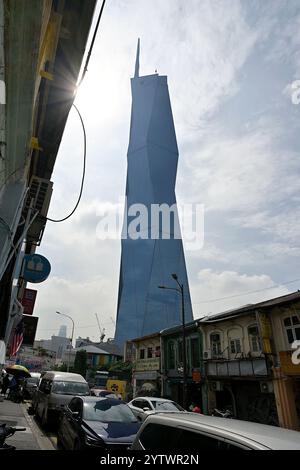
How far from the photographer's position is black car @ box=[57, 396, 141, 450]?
5875mm

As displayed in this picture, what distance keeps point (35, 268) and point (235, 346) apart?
17.5m

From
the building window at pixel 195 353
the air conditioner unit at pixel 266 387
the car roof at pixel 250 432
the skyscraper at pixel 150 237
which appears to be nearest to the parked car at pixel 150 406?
the air conditioner unit at pixel 266 387

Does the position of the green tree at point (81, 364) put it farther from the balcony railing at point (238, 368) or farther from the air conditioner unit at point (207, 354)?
the balcony railing at point (238, 368)

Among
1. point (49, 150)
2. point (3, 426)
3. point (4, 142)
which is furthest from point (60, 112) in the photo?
point (3, 426)

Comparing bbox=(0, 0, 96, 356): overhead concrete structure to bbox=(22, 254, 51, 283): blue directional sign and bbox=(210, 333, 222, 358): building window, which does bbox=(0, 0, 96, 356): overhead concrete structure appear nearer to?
bbox=(22, 254, 51, 283): blue directional sign

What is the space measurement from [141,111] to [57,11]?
356ft

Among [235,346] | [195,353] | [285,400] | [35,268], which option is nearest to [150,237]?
[195,353]

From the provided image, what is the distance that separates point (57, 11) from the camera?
7379 millimetres

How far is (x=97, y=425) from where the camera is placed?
657 cm

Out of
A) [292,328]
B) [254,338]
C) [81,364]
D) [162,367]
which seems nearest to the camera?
[292,328]

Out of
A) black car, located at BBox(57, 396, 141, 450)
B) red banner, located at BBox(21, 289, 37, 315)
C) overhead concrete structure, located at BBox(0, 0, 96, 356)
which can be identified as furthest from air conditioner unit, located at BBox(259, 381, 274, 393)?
overhead concrete structure, located at BBox(0, 0, 96, 356)

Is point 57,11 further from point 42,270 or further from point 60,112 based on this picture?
point 42,270

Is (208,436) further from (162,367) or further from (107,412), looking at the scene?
(162,367)

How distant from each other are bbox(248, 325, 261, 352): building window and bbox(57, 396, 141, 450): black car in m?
15.5
